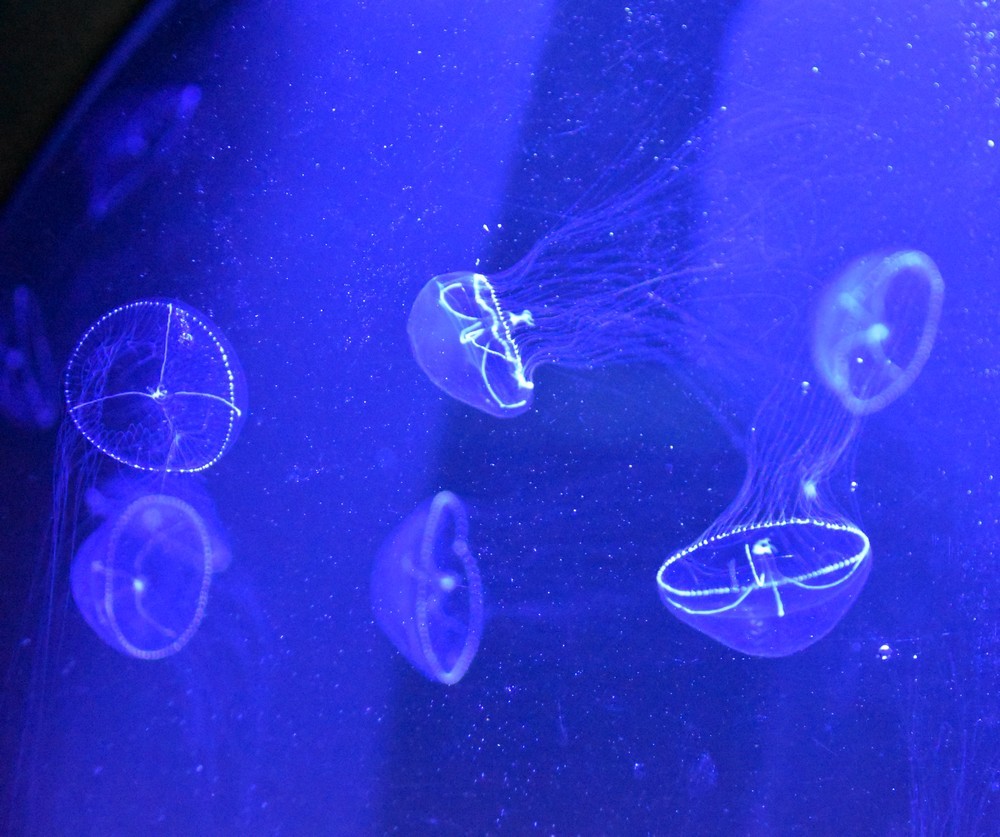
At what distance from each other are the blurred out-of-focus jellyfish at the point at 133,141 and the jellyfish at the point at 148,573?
3.00 ft

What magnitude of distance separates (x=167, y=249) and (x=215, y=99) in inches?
18.6

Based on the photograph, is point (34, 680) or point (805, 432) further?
point (805, 432)

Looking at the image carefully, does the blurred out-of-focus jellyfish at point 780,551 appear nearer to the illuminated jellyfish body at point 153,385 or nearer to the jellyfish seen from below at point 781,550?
the jellyfish seen from below at point 781,550

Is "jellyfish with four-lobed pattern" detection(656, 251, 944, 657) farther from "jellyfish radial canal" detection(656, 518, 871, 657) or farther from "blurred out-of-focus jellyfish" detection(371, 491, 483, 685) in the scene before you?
"blurred out-of-focus jellyfish" detection(371, 491, 483, 685)

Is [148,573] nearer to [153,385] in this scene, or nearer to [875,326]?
[153,385]

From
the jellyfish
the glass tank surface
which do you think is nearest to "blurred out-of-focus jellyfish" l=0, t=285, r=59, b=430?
the glass tank surface

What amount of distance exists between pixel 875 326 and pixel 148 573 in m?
2.46

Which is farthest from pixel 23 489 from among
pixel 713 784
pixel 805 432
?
pixel 805 432

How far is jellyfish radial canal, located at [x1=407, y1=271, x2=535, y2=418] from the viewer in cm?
235

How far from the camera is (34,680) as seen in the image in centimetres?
221

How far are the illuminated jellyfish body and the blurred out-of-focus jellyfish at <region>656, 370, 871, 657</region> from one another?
1.50m

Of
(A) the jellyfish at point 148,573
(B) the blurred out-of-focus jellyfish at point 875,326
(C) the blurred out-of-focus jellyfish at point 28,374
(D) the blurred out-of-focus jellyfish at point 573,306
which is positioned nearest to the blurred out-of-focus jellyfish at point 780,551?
(B) the blurred out-of-focus jellyfish at point 875,326

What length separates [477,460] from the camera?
2.38 meters

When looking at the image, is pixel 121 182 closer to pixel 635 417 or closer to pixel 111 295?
pixel 111 295
